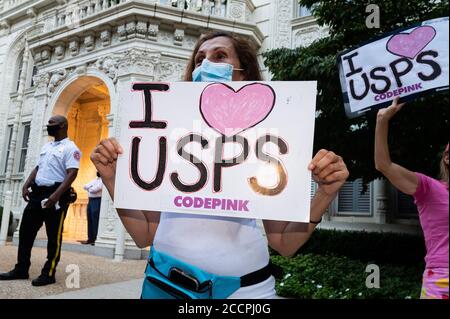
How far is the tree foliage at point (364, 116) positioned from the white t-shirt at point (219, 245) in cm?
268

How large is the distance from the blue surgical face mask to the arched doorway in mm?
8557

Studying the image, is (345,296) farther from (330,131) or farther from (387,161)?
(387,161)

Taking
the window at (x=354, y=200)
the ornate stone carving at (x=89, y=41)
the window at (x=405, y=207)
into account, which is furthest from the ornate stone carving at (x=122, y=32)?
the window at (x=405, y=207)

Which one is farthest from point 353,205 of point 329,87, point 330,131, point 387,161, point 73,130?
point 73,130

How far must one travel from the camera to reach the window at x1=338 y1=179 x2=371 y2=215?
7.00 meters

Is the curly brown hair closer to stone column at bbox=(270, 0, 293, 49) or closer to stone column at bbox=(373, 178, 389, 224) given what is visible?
stone column at bbox=(373, 178, 389, 224)

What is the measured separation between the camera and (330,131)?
4488mm

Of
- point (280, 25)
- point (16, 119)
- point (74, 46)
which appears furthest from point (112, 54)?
point (16, 119)

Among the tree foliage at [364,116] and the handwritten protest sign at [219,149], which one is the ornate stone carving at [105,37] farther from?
the handwritten protest sign at [219,149]

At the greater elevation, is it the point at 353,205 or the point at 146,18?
the point at 146,18

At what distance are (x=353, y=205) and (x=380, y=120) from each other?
6.23 m

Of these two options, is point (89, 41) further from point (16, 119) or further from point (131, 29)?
point (16, 119)

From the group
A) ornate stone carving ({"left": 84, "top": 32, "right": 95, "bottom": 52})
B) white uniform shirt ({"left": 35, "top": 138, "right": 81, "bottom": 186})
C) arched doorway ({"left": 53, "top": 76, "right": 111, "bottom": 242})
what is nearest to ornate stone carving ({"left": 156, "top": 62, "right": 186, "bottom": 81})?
ornate stone carving ({"left": 84, "top": 32, "right": 95, "bottom": 52})

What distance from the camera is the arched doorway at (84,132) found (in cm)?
959
